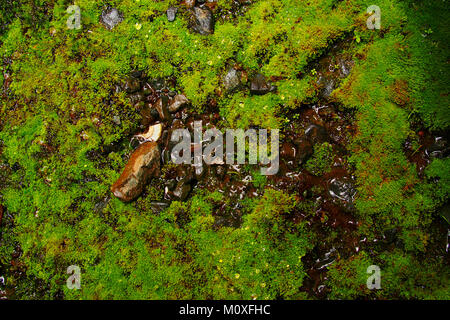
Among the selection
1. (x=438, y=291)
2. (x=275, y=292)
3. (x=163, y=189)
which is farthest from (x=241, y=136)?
(x=438, y=291)

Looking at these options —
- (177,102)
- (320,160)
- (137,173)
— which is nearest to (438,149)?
(320,160)

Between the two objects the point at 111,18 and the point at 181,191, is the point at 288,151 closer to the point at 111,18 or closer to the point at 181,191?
the point at 181,191

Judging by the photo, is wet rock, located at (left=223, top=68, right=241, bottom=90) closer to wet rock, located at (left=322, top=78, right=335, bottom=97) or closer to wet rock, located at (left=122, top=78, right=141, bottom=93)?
wet rock, located at (left=322, top=78, right=335, bottom=97)

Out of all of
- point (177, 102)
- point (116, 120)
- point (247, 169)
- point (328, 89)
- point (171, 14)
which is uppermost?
point (171, 14)

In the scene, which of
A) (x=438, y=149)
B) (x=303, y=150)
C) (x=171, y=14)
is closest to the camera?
(x=438, y=149)

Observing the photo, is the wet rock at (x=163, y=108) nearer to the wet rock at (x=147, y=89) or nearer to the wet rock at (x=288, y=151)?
the wet rock at (x=147, y=89)
